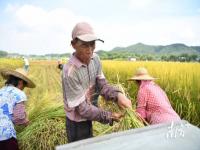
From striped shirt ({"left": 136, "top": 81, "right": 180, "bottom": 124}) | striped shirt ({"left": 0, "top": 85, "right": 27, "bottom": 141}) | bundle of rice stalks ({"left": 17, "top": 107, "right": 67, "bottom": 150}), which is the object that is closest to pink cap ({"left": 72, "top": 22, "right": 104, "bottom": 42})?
striped shirt ({"left": 0, "top": 85, "right": 27, "bottom": 141})

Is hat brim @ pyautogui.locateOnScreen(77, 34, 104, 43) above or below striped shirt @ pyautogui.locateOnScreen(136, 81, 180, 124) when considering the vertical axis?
above

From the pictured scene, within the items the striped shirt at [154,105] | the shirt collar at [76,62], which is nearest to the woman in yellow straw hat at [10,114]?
the shirt collar at [76,62]

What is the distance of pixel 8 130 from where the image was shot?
295 cm

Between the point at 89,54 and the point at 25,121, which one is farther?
the point at 25,121

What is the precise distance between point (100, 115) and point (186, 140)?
48.4 inches

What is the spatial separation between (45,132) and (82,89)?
65.2 inches

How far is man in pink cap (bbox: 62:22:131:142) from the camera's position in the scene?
2498 mm

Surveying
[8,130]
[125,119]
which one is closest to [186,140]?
[125,119]

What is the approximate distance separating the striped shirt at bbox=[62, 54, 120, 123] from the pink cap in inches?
8.2

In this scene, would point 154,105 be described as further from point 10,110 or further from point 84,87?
point 10,110

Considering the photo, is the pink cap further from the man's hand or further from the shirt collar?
the man's hand

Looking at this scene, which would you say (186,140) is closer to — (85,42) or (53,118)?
(85,42)

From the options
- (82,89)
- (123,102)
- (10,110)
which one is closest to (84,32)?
(82,89)

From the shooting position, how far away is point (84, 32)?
248cm
